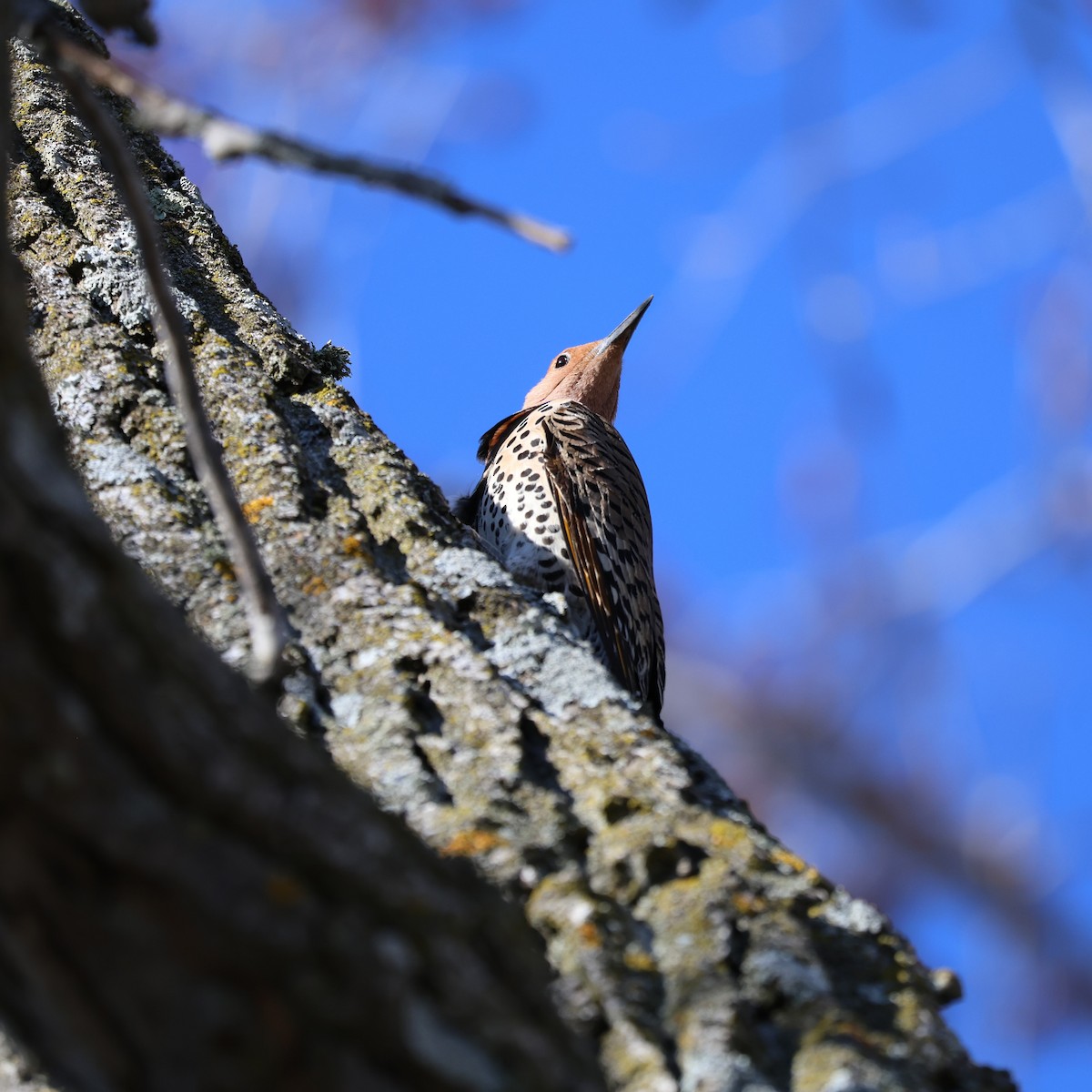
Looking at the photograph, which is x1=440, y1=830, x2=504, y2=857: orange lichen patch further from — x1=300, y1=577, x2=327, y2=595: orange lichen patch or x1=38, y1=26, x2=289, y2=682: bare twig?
x1=300, y1=577, x2=327, y2=595: orange lichen patch

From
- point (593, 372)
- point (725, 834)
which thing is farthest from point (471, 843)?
point (593, 372)

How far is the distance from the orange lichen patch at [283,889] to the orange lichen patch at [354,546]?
1.30 meters

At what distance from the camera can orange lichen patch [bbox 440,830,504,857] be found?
173cm

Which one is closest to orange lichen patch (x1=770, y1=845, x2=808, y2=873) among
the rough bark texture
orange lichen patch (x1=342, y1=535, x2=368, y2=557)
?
the rough bark texture

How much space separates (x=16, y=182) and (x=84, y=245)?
33cm

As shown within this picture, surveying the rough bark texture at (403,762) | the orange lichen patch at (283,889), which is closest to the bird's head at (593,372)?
the rough bark texture at (403,762)

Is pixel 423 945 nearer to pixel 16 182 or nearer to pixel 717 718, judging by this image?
pixel 16 182

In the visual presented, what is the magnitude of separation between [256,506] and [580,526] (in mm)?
2542

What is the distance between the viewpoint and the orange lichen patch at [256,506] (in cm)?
247

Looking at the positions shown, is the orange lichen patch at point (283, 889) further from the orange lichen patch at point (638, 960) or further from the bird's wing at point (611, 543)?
the bird's wing at point (611, 543)

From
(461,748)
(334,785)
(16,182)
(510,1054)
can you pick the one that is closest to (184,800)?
(334,785)

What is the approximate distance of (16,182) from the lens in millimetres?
3215

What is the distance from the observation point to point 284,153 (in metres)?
1.39

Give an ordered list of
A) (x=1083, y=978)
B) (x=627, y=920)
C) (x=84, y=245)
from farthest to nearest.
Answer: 1. (x=1083, y=978)
2. (x=84, y=245)
3. (x=627, y=920)
